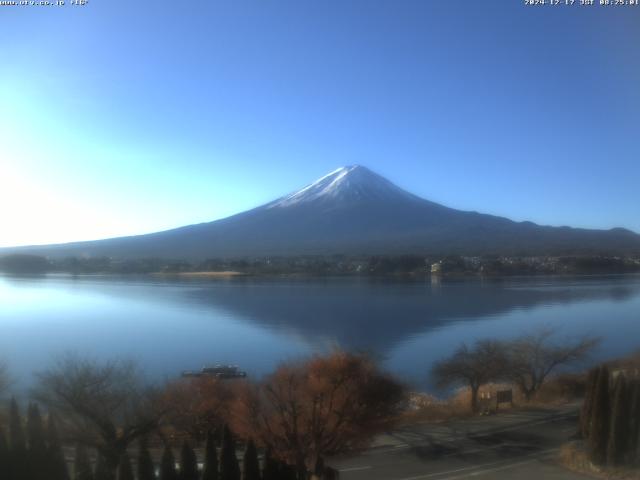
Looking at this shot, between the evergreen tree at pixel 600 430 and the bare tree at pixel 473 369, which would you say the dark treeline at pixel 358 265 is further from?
the evergreen tree at pixel 600 430

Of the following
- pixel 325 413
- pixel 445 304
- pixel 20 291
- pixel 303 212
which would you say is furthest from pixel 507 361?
pixel 303 212

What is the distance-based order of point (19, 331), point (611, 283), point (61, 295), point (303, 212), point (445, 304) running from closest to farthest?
point (19, 331), point (445, 304), point (61, 295), point (611, 283), point (303, 212)

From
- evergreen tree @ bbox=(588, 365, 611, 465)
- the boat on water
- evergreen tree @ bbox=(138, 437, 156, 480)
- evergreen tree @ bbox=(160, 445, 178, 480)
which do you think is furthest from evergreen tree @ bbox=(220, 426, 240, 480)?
evergreen tree @ bbox=(588, 365, 611, 465)

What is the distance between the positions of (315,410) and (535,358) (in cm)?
578

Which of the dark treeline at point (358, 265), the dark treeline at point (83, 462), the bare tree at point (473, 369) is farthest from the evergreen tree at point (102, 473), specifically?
the dark treeline at point (358, 265)

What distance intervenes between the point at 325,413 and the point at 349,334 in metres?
7.12

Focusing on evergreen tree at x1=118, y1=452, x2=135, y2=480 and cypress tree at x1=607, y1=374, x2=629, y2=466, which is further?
cypress tree at x1=607, y1=374, x2=629, y2=466

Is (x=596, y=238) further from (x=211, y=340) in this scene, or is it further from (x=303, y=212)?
(x=211, y=340)

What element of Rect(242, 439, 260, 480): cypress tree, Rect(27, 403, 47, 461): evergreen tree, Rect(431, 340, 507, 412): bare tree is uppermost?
Rect(27, 403, 47, 461): evergreen tree

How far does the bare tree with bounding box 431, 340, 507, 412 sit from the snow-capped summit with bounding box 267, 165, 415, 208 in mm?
43050

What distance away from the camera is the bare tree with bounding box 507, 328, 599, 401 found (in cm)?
929

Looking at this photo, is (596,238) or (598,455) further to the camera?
(596,238)

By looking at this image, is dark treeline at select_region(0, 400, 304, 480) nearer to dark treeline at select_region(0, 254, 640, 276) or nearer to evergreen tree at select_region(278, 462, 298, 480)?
evergreen tree at select_region(278, 462, 298, 480)

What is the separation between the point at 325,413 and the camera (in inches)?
207
